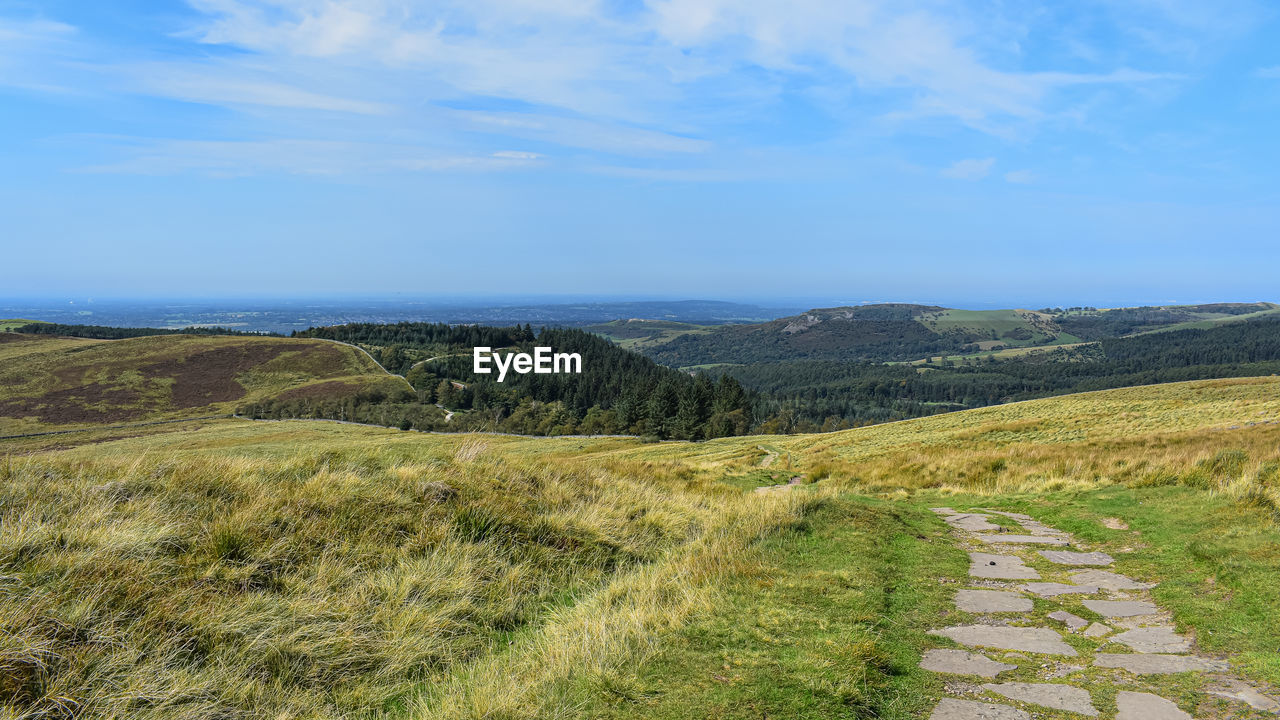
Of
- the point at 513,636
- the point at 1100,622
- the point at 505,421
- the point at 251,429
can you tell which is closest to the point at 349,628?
the point at 513,636

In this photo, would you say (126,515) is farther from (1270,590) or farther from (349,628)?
(1270,590)

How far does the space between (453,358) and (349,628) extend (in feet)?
491

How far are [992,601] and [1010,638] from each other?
112cm

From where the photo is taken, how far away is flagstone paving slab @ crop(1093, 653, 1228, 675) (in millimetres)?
4789

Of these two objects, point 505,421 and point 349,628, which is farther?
point 505,421

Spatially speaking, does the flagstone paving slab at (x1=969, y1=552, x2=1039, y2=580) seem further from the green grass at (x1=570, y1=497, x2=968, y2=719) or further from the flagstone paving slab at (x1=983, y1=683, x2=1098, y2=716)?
the flagstone paving slab at (x1=983, y1=683, x2=1098, y2=716)

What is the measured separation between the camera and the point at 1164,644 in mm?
5363

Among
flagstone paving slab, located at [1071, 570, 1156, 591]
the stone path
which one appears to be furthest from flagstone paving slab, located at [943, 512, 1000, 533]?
flagstone paving slab, located at [1071, 570, 1156, 591]

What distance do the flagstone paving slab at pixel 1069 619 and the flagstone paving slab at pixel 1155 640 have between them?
1.12 feet

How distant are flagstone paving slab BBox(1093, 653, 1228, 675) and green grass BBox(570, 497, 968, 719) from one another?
1445 millimetres

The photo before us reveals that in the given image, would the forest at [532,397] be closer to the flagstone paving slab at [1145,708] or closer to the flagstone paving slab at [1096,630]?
the flagstone paving slab at [1096,630]

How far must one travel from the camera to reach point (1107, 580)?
24.4 ft

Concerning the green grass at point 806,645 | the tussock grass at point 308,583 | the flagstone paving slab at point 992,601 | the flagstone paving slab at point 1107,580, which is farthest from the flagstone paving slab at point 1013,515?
the flagstone paving slab at point 992,601

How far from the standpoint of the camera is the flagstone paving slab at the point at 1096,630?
5660mm
